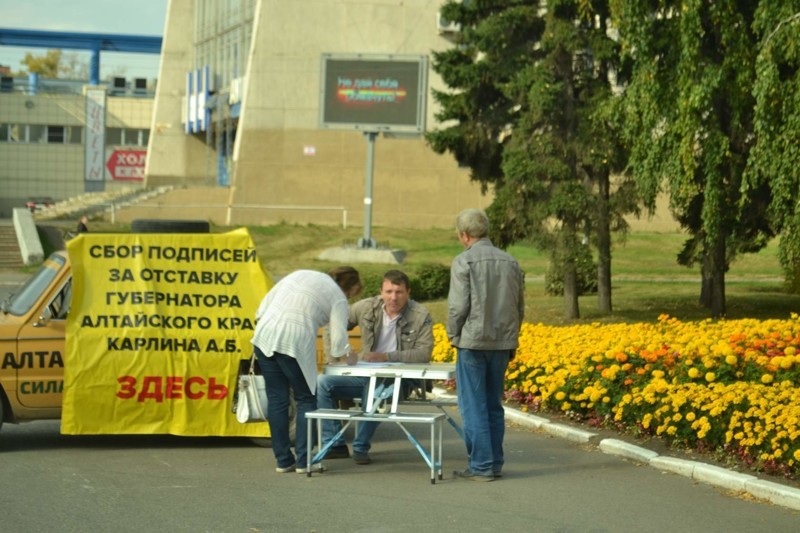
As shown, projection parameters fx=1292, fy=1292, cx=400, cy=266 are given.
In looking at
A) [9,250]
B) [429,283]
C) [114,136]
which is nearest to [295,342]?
[429,283]

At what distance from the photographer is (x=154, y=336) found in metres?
10.5

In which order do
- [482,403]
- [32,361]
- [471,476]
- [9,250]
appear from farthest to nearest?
1. [9,250]
2. [32,361]
3. [471,476]
4. [482,403]

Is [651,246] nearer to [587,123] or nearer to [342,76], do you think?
[342,76]

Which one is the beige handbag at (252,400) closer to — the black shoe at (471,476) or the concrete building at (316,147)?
the black shoe at (471,476)

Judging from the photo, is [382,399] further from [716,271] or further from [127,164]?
[127,164]

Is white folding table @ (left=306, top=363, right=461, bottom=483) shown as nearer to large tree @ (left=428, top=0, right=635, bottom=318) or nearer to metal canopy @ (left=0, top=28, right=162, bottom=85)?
large tree @ (left=428, top=0, right=635, bottom=318)

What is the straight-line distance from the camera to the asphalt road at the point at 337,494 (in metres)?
7.84

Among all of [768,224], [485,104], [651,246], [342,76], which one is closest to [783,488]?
[768,224]

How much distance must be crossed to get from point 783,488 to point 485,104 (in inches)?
680

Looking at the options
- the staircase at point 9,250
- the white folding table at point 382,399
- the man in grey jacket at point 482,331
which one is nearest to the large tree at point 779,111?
the man in grey jacket at point 482,331

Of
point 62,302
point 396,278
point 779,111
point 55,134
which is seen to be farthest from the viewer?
point 55,134

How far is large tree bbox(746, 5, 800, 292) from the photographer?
1598cm

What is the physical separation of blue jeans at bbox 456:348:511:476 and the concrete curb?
55.0 inches

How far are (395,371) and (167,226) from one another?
2.87 meters
